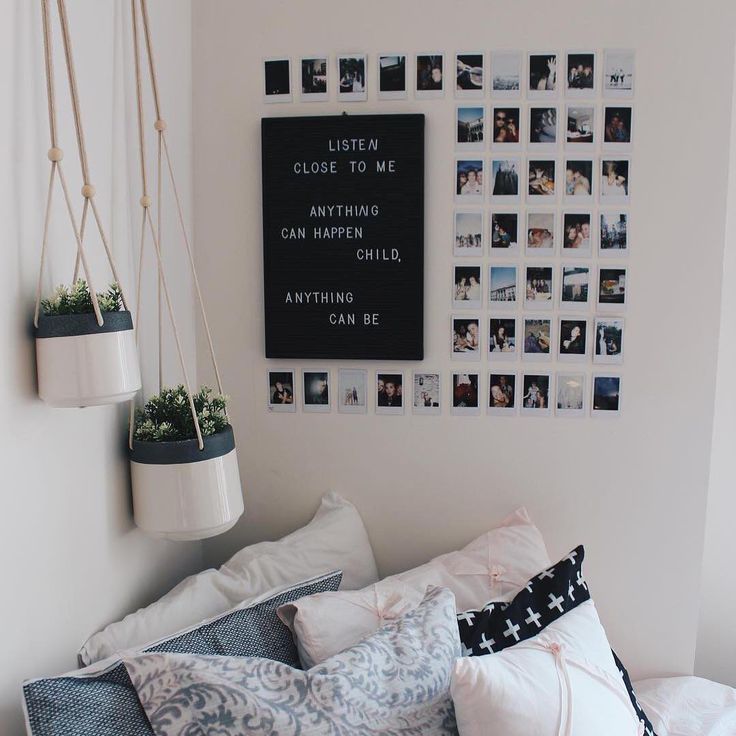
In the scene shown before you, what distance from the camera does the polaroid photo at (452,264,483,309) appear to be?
1595 millimetres

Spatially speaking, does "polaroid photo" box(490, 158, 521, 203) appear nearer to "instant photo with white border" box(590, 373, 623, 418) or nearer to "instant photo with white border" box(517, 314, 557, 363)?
"instant photo with white border" box(517, 314, 557, 363)

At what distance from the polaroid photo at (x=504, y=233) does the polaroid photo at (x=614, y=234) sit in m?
0.19

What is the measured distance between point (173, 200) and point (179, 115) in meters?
0.19

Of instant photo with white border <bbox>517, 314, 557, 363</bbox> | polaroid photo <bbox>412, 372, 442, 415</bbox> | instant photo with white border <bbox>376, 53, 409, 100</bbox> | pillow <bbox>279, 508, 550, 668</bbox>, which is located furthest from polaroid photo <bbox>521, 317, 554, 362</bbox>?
instant photo with white border <bbox>376, 53, 409, 100</bbox>

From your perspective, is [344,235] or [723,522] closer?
[344,235]

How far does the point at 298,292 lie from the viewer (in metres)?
1.63

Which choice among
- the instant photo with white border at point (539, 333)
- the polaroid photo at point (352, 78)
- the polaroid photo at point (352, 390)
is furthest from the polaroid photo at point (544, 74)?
the polaroid photo at point (352, 390)

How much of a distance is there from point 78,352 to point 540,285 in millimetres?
1000

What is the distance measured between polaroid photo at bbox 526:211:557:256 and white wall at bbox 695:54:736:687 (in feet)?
1.72

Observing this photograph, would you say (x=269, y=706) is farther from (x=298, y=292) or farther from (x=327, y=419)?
(x=298, y=292)

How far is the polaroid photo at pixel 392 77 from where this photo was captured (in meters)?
1.56

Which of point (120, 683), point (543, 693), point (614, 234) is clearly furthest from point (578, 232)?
point (120, 683)

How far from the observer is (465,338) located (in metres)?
1.61

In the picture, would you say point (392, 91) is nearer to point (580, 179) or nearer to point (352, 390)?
point (580, 179)
